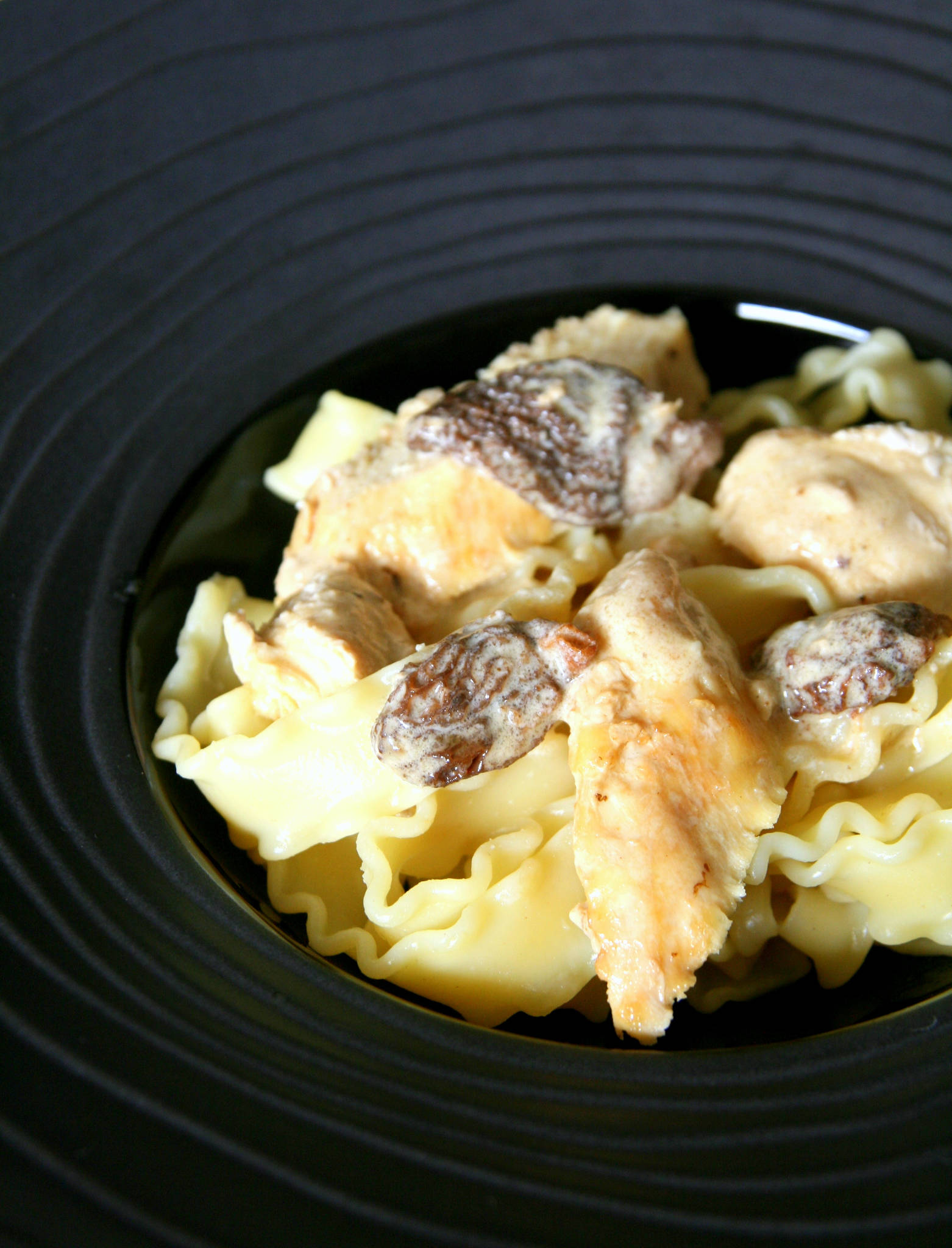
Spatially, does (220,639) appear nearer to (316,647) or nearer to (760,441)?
(316,647)

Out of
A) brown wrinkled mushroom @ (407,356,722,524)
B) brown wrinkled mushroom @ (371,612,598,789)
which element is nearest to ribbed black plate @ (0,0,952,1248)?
brown wrinkled mushroom @ (371,612,598,789)

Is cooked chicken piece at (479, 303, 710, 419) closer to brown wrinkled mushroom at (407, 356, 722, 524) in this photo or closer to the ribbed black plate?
brown wrinkled mushroom at (407, 356, 722, 524)

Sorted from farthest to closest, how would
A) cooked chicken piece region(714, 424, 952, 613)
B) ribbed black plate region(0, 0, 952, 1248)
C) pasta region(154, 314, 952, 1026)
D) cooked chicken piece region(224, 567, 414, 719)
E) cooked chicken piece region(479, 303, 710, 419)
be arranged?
cooked chicken piece region(479, 303, 710, 419), cooked chicken piece region(714, 424, 952, 613), cooked chicken piece region(224, 567, 414, 719), pasta region(154, 314, 952, 1026), ribbed black plate region(0, 0, 952, 1248)

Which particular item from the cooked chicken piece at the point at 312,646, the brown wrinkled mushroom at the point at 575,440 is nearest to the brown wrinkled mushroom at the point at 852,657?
A: the brown wrinkled mushroom at the point at 575,440

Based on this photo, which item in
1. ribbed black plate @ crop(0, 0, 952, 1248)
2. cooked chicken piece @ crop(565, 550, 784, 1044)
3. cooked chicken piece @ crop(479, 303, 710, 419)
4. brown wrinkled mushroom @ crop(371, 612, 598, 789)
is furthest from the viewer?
cooked chicken piece @ crop(479, 303, 710, 419)

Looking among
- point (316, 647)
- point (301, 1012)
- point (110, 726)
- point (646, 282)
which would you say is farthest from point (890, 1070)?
point (646, 282)

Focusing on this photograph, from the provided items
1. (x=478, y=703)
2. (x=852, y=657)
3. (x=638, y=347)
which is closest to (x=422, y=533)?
(x=478, y=703)

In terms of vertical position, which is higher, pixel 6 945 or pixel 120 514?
pixel 120 514
